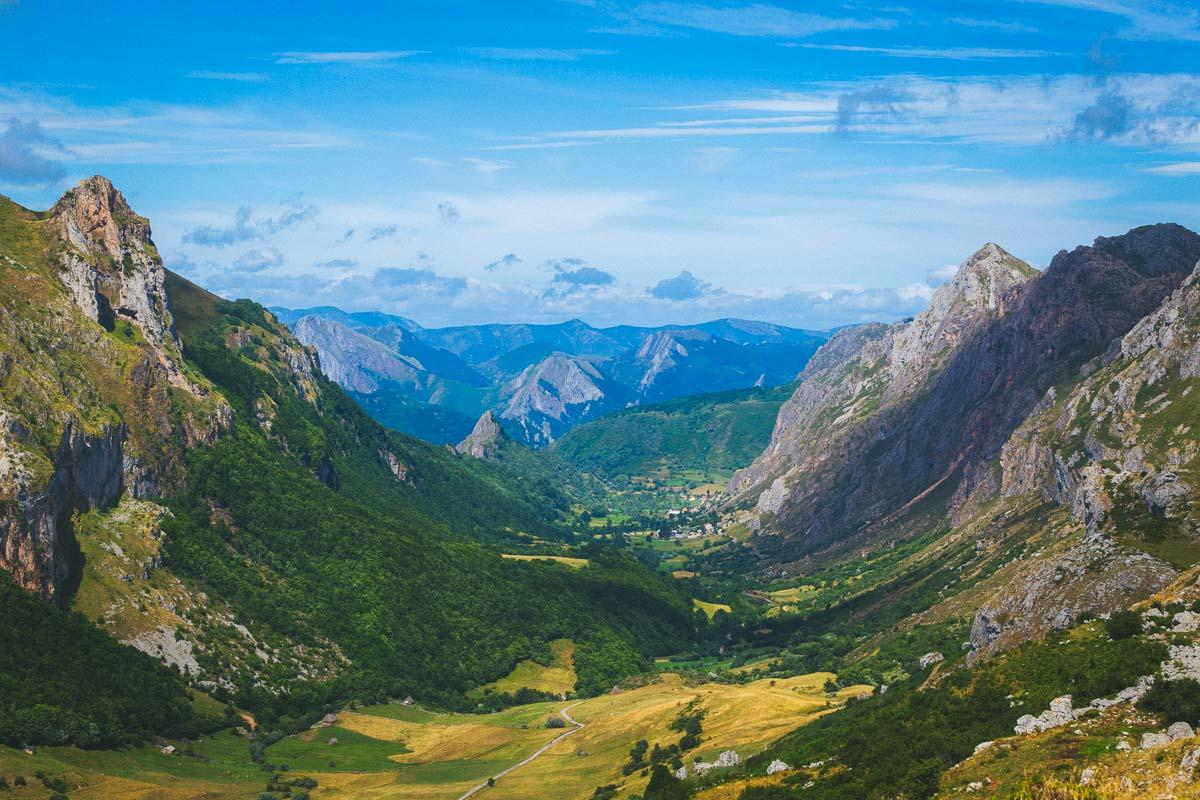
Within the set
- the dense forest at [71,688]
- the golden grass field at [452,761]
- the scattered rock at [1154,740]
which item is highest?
the scattered rock at [1154,740]

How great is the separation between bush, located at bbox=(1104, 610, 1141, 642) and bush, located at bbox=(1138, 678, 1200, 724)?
1589 cm

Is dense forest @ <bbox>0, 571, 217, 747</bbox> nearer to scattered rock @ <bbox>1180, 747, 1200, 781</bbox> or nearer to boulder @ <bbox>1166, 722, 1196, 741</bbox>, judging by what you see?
boulder @ <bbox>1166, 722, 1196, 741</bbox>

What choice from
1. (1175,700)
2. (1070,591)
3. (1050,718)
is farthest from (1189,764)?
(1070,591)

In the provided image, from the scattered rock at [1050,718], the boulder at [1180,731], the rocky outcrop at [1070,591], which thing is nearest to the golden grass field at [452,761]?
the rocky outcrop at [1070,591]

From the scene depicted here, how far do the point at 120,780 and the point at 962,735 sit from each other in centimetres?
12555

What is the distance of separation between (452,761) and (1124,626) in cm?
13554

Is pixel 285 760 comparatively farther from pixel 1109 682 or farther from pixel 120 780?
pixel 1109 682

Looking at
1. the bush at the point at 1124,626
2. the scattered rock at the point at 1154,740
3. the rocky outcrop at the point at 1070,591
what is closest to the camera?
the scattered rock at the point at 1154,740

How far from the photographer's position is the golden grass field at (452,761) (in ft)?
464

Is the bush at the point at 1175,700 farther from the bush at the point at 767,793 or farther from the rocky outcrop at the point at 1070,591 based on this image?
the rocky outcrop at the point at 1070,591

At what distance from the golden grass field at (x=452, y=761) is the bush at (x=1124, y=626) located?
57.2 m

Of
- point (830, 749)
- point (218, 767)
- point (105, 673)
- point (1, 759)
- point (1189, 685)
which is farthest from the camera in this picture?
point (105, 673)

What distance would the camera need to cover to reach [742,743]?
138 m

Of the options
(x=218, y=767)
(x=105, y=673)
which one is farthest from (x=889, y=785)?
(x=105, y=673)
